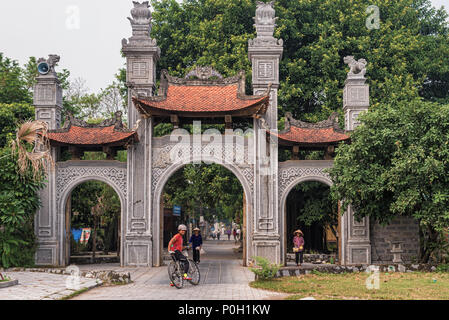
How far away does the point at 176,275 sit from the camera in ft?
36.4

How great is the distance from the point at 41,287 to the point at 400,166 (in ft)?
30.9

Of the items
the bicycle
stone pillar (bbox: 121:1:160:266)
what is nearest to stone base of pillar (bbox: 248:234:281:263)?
stone pillar (bbox: 121:1:160:266)

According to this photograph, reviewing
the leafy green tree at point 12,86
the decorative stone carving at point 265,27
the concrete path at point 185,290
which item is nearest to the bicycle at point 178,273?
the concrete path at point 185,290

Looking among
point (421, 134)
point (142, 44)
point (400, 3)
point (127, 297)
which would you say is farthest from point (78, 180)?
point (400, 3)

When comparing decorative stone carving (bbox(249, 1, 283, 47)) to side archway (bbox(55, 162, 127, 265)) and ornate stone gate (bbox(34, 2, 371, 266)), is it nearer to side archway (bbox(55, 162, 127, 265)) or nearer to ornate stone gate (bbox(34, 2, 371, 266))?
ornate stone gate (bbox(34, 2, 371, 266))

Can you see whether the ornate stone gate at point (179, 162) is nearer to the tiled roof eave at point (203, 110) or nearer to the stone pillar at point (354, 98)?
the tiled roof eave at point (203, 110)

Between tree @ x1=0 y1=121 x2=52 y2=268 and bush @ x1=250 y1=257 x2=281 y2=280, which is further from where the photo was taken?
tree @ x1=0 y1=121 x2=52 y2=268

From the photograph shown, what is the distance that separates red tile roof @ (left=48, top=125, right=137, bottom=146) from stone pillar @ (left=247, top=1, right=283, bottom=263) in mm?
4226

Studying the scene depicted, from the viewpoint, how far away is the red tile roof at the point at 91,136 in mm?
16578

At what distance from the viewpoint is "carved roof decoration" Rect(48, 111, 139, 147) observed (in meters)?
16.6

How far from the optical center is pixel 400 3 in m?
25.7

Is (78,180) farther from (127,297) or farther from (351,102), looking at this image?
(351,102)

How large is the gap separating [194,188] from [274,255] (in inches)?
287

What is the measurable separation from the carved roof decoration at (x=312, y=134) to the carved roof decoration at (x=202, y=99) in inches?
48.9
